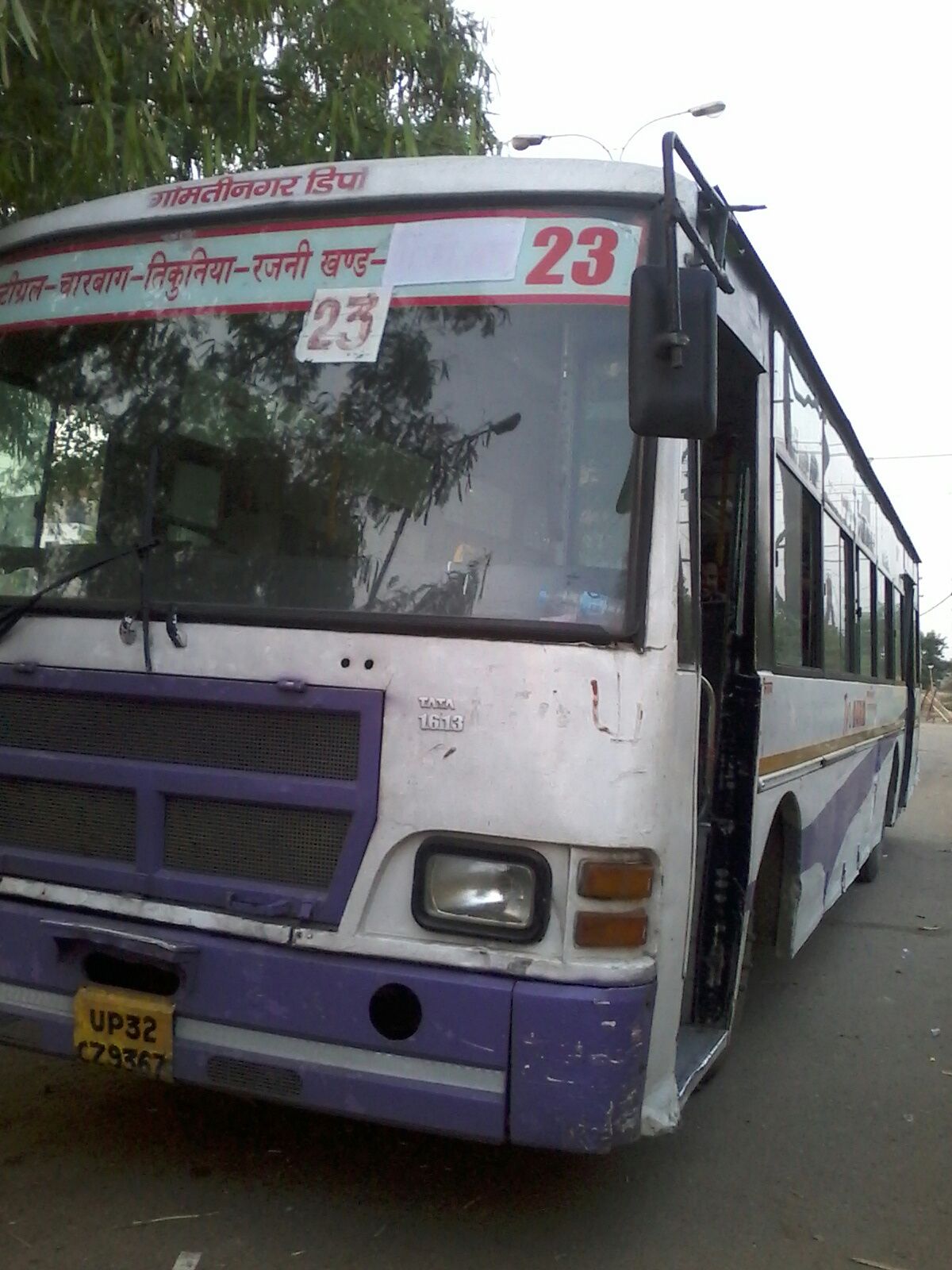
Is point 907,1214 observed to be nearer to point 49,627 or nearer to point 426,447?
point 426,447

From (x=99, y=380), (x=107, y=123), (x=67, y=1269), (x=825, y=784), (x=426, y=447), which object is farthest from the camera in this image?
(x=825, y=784)

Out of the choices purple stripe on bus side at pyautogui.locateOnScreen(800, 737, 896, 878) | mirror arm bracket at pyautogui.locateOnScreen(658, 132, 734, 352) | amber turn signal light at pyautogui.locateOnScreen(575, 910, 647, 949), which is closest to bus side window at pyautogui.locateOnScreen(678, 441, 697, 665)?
mirror arm bracket at pyautogui.locateOnScreen(658, 132, 734, 352)

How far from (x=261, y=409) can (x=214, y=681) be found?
0.81 m

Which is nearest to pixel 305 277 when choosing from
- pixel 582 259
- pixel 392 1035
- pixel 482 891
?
pixel 582 259

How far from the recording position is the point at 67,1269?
3342mm

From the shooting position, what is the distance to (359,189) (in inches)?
149

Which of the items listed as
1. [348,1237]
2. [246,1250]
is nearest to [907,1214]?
[348,1237]

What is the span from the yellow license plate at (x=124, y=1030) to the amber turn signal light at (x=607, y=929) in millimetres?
1117

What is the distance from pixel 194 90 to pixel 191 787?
4162 millimetres

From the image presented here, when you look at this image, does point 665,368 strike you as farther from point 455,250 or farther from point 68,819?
point 68,819

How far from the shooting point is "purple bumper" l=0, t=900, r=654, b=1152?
319 cm

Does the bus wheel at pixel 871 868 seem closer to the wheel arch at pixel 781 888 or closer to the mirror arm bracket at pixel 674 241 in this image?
the wheel arch at pixel 781 888

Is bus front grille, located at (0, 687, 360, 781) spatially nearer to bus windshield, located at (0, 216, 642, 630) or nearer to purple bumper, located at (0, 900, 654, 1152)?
bus windshield, located at (0, 216, 642, 630)

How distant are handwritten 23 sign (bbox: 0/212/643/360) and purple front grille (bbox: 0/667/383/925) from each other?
105cm
